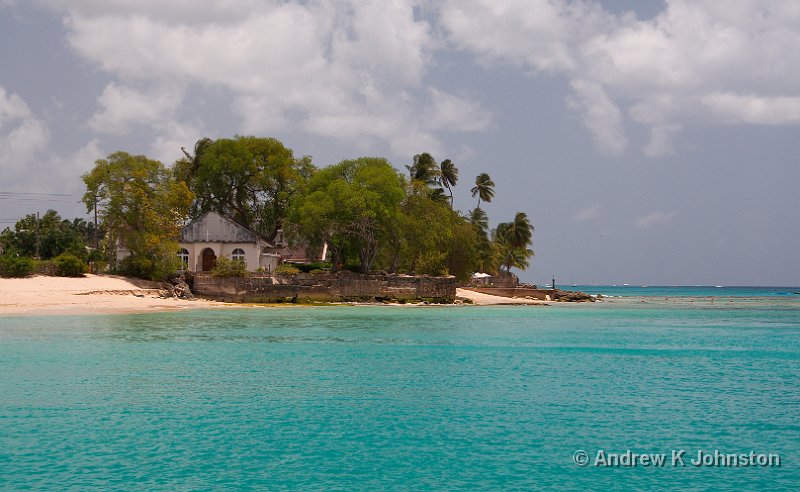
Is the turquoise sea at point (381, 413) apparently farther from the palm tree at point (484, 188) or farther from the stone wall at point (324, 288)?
the palm tree at point (484, 188)

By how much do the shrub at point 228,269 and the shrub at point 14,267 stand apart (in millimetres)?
12719

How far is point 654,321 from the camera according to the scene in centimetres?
4934

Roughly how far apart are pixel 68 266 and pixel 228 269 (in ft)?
36.7

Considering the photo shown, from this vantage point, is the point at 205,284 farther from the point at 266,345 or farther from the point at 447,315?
the point at 266,345

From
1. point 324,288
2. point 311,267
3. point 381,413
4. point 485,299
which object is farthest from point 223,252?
point 381,413

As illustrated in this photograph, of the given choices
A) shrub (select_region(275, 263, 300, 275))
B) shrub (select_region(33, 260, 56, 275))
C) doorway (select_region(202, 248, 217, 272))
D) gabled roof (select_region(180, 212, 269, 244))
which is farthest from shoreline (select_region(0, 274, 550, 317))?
gabled roof (select_region(180, 212, 269, 244))

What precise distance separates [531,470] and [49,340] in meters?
22.5

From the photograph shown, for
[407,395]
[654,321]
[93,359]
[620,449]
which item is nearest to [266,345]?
[93,359]

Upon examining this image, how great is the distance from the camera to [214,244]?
64.6 meters

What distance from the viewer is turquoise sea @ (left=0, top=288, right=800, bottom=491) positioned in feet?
36.6

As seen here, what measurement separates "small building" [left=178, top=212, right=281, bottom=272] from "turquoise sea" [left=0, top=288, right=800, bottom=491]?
34.1 metres

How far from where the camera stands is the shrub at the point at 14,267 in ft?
165

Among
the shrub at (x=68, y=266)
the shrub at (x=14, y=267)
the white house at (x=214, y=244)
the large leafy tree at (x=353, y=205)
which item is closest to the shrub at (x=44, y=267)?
the shrub at (x=68, y=266)

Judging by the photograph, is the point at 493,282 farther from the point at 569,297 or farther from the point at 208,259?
the point at 208,259
